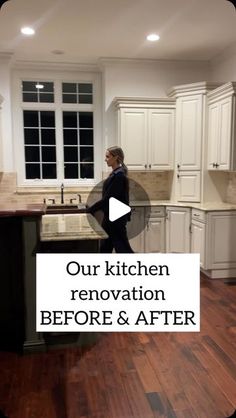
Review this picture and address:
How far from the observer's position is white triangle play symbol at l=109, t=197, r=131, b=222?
10.7 ft

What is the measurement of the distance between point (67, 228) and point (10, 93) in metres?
2.91

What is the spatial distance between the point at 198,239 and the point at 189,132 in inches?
55.0

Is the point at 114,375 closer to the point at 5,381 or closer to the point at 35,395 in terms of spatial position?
the point at 35,395

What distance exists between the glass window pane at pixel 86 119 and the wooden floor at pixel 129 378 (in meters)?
3.30

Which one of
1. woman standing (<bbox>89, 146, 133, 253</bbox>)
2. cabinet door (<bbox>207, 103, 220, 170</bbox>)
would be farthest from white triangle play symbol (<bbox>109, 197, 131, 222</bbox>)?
cabinet door (<bbox>207, 103, 220, 170</bbox>)

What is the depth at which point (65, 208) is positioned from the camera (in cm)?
457

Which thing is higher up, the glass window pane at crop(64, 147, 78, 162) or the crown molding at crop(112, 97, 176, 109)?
the crown molding at crop(112, 97, 176, 109)

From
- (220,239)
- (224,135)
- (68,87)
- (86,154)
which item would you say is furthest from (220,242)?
(68,87)

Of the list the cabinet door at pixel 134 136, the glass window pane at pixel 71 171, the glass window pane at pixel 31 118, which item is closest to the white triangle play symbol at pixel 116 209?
the cabinet door at pixel 134 136

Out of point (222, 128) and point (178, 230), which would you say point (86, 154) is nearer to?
point (178, 230)

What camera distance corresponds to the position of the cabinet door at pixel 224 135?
12.9 ft

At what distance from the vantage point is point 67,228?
2576 mm

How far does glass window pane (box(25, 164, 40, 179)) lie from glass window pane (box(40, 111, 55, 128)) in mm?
610

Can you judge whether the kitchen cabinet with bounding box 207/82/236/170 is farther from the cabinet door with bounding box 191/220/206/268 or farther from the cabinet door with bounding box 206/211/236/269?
the cabinet door with bounding box 191/220/206/268
